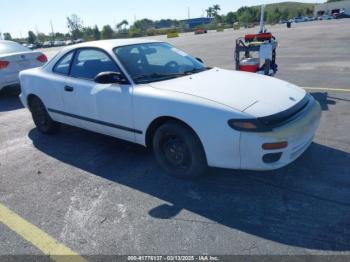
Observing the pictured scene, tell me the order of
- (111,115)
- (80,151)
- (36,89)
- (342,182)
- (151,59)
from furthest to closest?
(36,89) < (80,151) < (151,59) < (111,115) < (342,182)

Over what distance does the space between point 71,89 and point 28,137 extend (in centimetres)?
159

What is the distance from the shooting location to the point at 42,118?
5160mm

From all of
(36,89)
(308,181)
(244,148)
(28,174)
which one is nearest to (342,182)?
(308,181)

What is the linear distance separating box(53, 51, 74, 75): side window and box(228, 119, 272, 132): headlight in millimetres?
2706

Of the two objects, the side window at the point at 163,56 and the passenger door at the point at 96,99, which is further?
the side window at the point at 163,56

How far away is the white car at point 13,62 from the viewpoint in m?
7.65

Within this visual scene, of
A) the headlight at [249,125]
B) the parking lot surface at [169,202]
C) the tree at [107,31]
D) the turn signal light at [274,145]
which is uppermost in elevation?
the headlight at [249,125]

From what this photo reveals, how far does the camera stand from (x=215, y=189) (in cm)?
329

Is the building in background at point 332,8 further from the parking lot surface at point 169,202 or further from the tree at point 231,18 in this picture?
the parking lot surface at point 169,202

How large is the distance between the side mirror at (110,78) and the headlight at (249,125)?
1.50 m

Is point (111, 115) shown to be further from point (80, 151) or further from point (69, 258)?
point (69, 258)

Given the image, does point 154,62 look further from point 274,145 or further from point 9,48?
point 9,48

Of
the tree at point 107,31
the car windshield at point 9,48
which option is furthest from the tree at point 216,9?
the car windshield at point 9,48

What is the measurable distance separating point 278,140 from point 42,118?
3.86 m
